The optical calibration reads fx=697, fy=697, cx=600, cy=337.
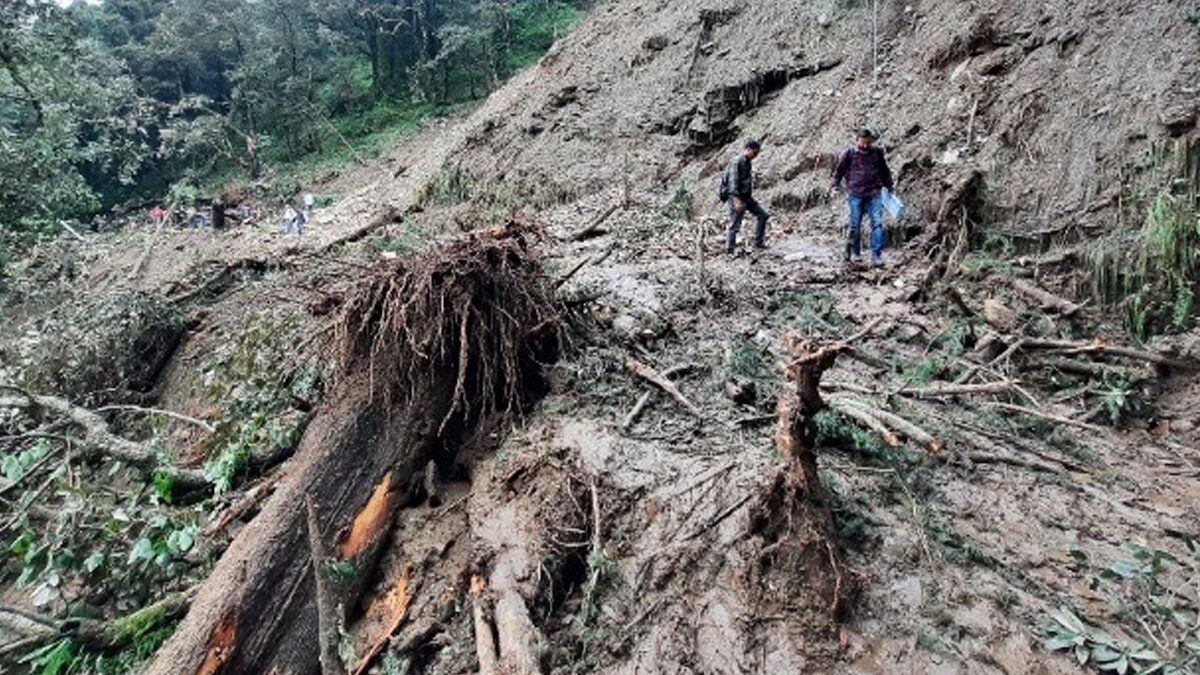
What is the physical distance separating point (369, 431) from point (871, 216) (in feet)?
18.0

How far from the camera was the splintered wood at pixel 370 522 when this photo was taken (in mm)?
3965

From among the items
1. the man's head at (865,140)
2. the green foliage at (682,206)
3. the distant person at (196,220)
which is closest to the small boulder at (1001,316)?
the man's head at (865,140)

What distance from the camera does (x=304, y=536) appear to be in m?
3.85

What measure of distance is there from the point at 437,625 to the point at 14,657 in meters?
2.24

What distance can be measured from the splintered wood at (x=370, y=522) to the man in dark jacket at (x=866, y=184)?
17.2 feet

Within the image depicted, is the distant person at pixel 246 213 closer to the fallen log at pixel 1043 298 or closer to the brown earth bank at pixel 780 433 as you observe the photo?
the brown earth bank at pixel 780 433

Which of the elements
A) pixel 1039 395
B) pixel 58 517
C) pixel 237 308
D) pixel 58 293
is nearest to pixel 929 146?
pixel 1039 395

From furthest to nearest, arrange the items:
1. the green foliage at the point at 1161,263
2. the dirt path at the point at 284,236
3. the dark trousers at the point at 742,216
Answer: the dirt path at the point at 284,236, the dark trousers at the point at 742,216, the green foliage at the point at 1161,263

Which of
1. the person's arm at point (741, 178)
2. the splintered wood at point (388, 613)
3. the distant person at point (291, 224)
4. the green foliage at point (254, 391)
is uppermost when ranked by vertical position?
the distant person at point (291, 224)

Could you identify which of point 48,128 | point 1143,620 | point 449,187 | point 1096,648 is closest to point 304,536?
point 1096,648

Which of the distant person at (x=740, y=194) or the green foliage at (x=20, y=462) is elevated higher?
the distant person at (x=740, y=194)

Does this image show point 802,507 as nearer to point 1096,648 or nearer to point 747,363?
point 1096,648

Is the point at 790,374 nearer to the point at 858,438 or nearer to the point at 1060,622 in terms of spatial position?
the point at 858,438

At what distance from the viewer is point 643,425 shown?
4.43 metres
